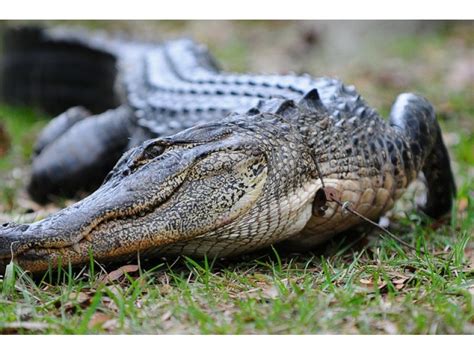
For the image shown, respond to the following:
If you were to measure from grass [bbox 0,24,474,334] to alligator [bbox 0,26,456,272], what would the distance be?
0.10m

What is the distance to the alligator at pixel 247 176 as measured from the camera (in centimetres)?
263

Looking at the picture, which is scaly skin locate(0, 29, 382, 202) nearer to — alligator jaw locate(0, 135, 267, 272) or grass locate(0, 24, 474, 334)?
alligator jaw locate(0, 135, 267, 272)

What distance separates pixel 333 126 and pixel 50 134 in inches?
102

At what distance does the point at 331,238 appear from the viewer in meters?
3.40

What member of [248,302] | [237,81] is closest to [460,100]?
[237,81]

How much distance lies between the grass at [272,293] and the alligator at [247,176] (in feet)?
0.32

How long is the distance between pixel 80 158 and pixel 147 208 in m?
2.14

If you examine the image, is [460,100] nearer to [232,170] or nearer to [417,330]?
[232,170]

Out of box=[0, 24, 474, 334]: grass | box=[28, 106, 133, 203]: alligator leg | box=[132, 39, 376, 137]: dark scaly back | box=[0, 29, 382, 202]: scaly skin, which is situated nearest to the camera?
box=[0, 24, 474, 334]: grass

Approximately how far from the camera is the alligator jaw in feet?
8.43

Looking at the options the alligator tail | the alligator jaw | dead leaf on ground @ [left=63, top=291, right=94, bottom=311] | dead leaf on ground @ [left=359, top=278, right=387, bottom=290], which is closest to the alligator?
the alligator jaw

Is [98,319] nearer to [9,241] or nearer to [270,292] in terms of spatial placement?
[9,241]

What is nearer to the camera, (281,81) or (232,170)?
Answer: (232,170)

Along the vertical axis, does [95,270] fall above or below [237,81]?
below
